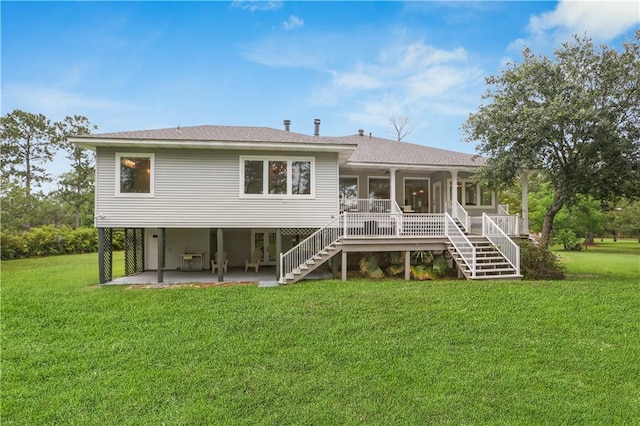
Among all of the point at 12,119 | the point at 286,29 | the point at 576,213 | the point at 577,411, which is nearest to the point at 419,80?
the point at 286,29

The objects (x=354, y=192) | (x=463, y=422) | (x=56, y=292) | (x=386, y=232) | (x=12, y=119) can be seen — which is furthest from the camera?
(x=12, y=119)

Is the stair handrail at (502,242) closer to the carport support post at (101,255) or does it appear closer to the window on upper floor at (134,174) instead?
the window on upper floor at (134,174)

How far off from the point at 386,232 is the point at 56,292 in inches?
382

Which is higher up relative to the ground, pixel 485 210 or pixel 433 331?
pixel 485 210

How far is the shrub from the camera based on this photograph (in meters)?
10.4

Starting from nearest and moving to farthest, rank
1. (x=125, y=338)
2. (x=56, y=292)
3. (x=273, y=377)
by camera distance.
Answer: (x=273, y=377) < (x=125, y=338) < (x=56, y=292)

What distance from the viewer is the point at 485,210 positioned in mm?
14602

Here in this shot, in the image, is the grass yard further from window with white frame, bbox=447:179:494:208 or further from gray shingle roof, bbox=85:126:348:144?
window with white frame, bbox=447:179:494:208

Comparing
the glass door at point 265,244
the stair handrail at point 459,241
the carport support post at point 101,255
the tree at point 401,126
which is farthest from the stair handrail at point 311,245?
the tree at point 401,126

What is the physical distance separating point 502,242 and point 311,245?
6.23m

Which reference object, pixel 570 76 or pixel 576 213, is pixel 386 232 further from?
pixel 576 213

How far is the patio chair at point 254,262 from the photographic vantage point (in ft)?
41.1

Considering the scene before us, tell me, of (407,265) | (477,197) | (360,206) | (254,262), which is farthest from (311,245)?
(477,197)

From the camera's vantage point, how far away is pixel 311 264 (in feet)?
32.9
